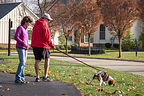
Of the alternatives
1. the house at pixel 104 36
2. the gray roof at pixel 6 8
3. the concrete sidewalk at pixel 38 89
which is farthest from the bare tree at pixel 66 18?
the concrete sidewalk at pixel 38 89

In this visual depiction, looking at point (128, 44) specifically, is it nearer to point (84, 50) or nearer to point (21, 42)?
point (84, 50)

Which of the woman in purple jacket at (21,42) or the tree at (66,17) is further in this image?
the tree at (66,17)

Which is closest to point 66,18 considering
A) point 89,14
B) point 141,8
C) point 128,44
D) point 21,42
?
point 89,14

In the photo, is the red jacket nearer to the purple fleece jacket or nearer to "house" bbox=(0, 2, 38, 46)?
the purple fleece jacket

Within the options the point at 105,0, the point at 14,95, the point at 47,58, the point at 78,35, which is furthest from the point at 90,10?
the point at 14,95

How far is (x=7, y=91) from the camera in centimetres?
569

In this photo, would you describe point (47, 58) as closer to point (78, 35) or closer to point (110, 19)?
point (110, 19)

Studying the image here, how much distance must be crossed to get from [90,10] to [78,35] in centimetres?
1530

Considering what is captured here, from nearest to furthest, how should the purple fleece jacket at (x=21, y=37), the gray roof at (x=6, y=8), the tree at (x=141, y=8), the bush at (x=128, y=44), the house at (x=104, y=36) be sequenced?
the purple fleece jacket at (x=21, y=37), the tree at (x=141, y=8), the gray roof at (x=6, y=8), the bush at (x=128, y=44), the house at (x=104, y=36)

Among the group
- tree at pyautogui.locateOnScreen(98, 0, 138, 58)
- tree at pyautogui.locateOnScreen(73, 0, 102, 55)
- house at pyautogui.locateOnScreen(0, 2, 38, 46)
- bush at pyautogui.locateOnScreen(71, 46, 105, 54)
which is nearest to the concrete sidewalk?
tree at pyautogui.locateOnScreen(98, 0, 138, 58)

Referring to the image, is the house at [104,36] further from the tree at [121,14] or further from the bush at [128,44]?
the tree at [121,14]

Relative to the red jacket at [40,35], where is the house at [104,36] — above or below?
above

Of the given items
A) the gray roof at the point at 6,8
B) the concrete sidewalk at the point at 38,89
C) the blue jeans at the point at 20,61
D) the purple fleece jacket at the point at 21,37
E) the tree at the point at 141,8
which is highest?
the gray roof at the point at 6,8

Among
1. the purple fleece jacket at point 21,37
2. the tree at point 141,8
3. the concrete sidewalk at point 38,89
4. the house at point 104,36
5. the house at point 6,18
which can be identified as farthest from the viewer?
the house at point 104,36
